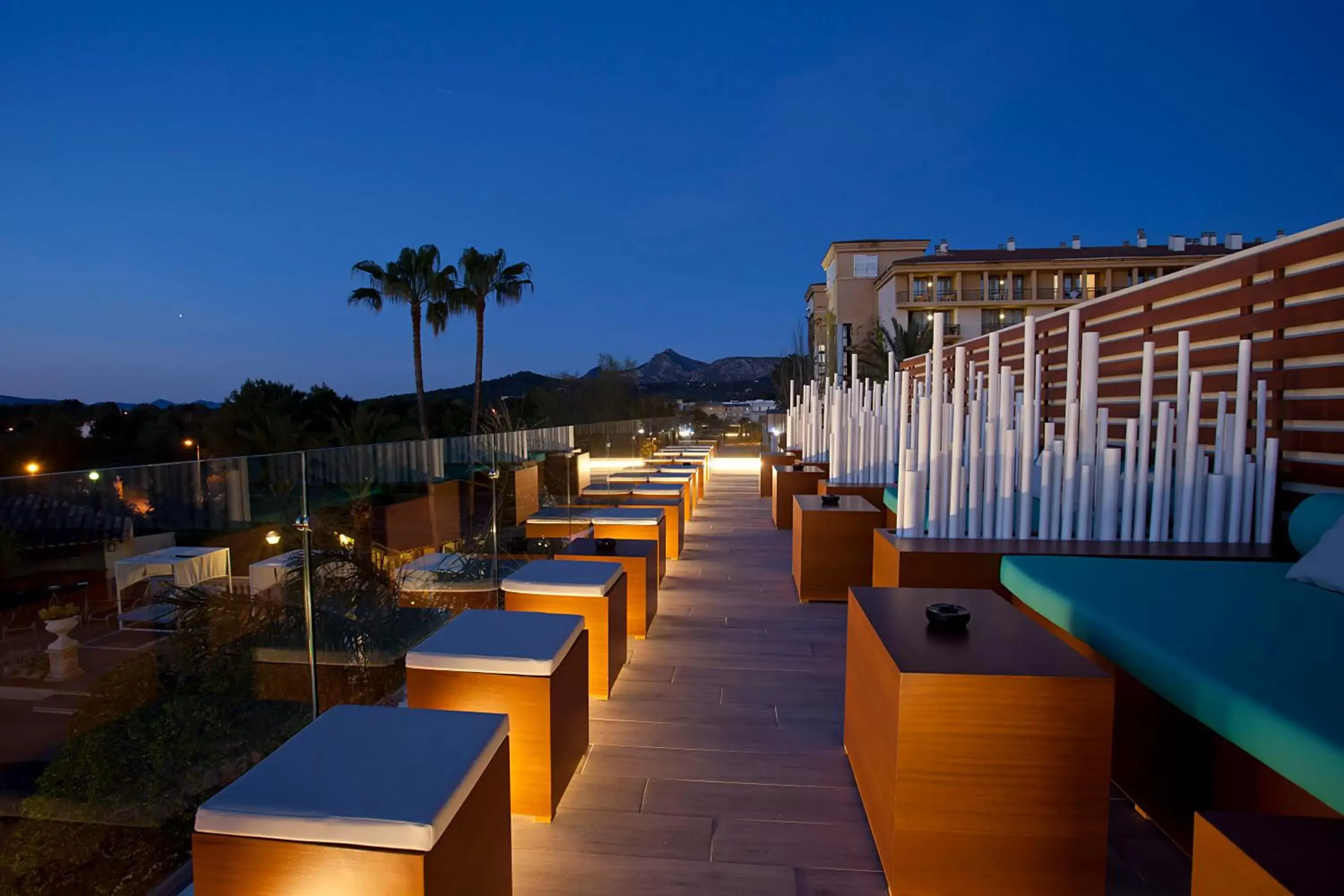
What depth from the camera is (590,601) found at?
2.89 meters

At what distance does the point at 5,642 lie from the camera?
141 cm

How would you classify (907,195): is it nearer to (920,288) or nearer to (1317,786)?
(920,288)

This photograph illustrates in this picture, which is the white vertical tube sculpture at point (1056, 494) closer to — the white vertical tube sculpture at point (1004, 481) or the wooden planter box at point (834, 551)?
the white vertical tube sculpture at point (1004, 481)

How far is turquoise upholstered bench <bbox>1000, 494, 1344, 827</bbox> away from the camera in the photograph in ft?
4.53

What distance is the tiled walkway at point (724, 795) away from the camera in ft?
5.86

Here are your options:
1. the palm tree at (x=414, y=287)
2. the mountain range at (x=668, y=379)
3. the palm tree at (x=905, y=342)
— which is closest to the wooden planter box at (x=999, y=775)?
the palm tree at (x=905, y=342)

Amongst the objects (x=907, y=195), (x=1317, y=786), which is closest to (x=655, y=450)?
(x=1317, y=786)

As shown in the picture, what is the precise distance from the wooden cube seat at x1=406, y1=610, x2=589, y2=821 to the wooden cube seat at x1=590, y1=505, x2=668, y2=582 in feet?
7.70

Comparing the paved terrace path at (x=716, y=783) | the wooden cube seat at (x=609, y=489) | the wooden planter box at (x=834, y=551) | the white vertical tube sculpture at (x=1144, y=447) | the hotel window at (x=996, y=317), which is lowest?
the paved terrace path at (x=716, y=783)

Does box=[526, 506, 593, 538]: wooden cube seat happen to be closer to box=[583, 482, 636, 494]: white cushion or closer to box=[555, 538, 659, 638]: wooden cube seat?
box=[555, 538, 659, 638]: wooden cube seat

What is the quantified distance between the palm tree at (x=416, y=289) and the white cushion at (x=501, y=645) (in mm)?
19959

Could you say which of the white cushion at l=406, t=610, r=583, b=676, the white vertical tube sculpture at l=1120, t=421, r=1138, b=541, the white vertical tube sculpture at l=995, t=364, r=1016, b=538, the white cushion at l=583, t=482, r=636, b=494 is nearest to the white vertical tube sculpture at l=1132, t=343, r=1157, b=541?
the white vertical tube sculpture at l=1120, t=421, r=1138, b=541

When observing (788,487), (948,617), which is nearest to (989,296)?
(788,487)

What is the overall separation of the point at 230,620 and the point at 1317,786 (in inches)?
106
